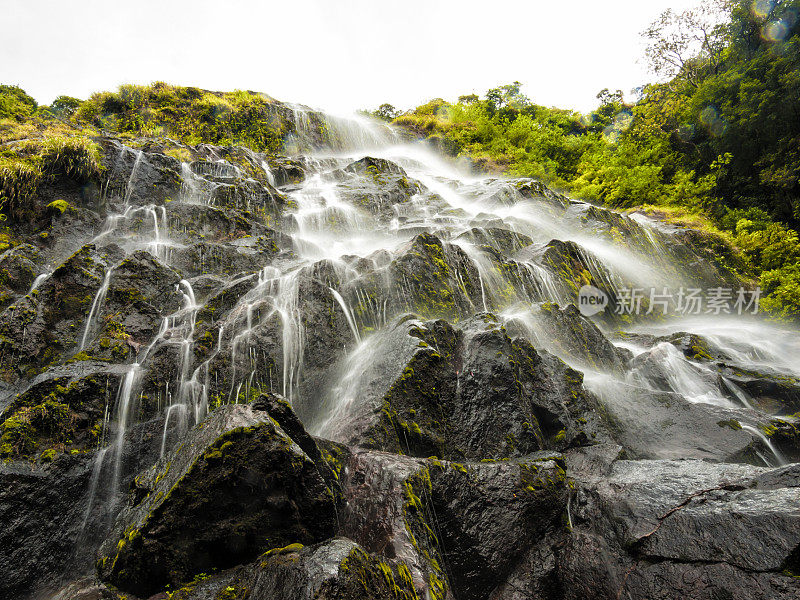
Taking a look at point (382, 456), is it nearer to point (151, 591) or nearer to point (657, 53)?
point (151, 591)

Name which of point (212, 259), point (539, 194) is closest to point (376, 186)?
point (539, 194)

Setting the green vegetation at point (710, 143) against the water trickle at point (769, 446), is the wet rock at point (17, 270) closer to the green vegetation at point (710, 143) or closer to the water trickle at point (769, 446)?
the water trickle at point (769, 446)

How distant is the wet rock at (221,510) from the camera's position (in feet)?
9.31

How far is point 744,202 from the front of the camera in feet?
51.1

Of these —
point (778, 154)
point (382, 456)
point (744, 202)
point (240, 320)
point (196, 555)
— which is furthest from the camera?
point (744, 202)

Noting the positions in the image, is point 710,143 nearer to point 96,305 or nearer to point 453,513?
point 453,513

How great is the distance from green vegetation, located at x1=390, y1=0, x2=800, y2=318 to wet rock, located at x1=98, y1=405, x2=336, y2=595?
49.8 feet

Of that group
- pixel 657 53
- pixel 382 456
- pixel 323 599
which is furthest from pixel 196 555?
pixel 657 53

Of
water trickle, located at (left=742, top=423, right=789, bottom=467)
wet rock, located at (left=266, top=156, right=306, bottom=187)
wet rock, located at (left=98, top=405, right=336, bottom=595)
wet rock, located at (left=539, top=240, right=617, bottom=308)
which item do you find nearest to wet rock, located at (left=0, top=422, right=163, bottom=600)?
wet rock, located at (left=98, top=405, right=336, bottom=595)

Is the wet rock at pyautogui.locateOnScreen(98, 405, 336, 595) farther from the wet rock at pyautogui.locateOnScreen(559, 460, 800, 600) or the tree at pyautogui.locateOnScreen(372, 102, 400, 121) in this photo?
the tree at pyautogui.locateOnScreen(372, 102, 400, 121)

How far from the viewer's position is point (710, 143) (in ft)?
54.6

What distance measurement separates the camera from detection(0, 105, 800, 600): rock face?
298cm

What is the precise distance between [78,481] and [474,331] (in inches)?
219

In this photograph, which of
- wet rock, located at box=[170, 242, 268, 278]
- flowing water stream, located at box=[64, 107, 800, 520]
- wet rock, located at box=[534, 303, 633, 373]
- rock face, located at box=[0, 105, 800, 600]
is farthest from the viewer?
wet rock, located at box=[170, 242, 268, 278]
